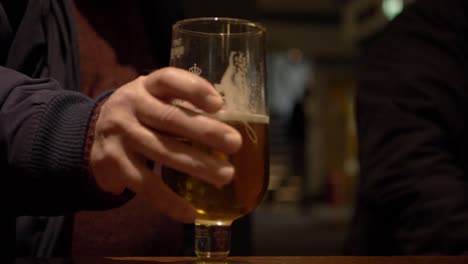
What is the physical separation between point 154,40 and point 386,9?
6.31m

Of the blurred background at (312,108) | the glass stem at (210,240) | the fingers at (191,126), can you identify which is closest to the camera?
the fingers at (191,126)

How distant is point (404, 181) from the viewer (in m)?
1.54

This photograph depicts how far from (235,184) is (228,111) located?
9 centimetres

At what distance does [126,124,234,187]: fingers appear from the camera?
667 millimetres

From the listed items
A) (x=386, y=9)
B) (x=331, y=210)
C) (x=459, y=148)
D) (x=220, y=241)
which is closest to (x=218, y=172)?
(x=220, y=241)

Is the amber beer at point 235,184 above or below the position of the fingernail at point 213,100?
below

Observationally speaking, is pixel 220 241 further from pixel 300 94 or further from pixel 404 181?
pixel 300 94

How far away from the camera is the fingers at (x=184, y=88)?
2.18 ft

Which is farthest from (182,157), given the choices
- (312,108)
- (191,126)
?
(312,108)

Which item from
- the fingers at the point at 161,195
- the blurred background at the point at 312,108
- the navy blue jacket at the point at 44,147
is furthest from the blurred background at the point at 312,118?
the fingers at the point at 161,195

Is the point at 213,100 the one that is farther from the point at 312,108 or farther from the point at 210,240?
the point at 312,108

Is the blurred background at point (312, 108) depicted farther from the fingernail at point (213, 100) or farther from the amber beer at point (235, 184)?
the fingernail at point (213, 100)

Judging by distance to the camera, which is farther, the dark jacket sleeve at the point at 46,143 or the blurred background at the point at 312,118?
the blurred background at the point at 312,118

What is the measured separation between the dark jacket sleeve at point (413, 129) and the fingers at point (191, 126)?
3.17 ft
